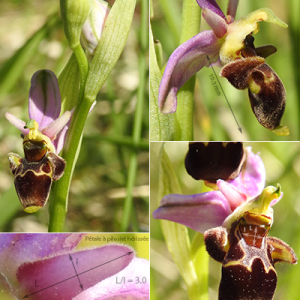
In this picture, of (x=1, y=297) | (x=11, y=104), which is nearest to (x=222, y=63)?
(x=11, y=104)

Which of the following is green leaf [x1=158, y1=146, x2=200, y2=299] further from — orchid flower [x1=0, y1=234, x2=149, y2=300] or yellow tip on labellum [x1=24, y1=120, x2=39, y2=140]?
yellow tip on labellum [x1=24, y1=120, x2=39, y2=140]

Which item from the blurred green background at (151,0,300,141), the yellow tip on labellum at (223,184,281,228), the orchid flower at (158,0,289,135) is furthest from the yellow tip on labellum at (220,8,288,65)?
the yellow tip on labellum at (223,184,281,228)

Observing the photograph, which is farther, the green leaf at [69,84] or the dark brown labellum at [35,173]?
the green leaf at [69,84]

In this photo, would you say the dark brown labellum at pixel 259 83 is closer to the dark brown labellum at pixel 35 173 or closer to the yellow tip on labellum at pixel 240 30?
the yellow tip on labellum at pixel 240 30

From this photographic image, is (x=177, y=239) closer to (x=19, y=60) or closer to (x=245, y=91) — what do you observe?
(x=245, y=91)

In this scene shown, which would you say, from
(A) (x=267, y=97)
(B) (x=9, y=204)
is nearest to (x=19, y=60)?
(B) (x=9, y=204)

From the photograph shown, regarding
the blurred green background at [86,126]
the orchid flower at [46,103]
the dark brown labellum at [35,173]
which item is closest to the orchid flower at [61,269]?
the blurred green background at [86,126]
